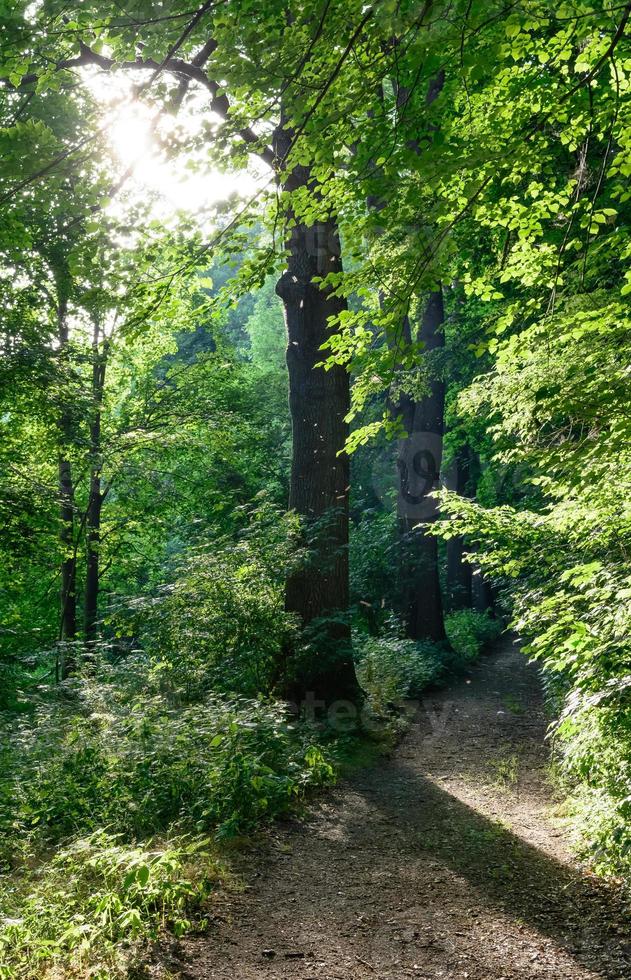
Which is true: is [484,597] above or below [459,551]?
below

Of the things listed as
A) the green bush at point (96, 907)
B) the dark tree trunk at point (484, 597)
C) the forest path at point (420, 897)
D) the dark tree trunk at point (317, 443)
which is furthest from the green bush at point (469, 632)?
the green bush at point (96, 907)

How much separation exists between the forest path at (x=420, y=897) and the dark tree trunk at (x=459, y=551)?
14.9 metres

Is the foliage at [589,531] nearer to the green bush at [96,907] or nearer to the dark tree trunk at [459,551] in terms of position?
the green bush at [96,907]

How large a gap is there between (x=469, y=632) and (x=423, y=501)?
457cm

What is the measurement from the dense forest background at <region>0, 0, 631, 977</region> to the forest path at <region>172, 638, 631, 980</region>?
0.33m

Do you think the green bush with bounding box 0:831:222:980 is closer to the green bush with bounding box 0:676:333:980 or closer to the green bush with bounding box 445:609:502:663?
the green bush with bounding box 0:676:333:980

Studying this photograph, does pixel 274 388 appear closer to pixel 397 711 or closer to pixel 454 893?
pixel 397 711

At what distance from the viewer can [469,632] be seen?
18.4 metres

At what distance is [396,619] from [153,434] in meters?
6.22

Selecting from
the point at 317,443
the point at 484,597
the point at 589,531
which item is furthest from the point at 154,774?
the point at 484,597

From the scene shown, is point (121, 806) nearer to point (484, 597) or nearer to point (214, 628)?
point (214, 628)

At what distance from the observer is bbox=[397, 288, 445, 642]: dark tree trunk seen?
15031 mm

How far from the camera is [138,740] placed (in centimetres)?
625

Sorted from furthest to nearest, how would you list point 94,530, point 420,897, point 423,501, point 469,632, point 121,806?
point 469,632 → point 423,501 → point 94,530 → point 121,806 → point 420,897
